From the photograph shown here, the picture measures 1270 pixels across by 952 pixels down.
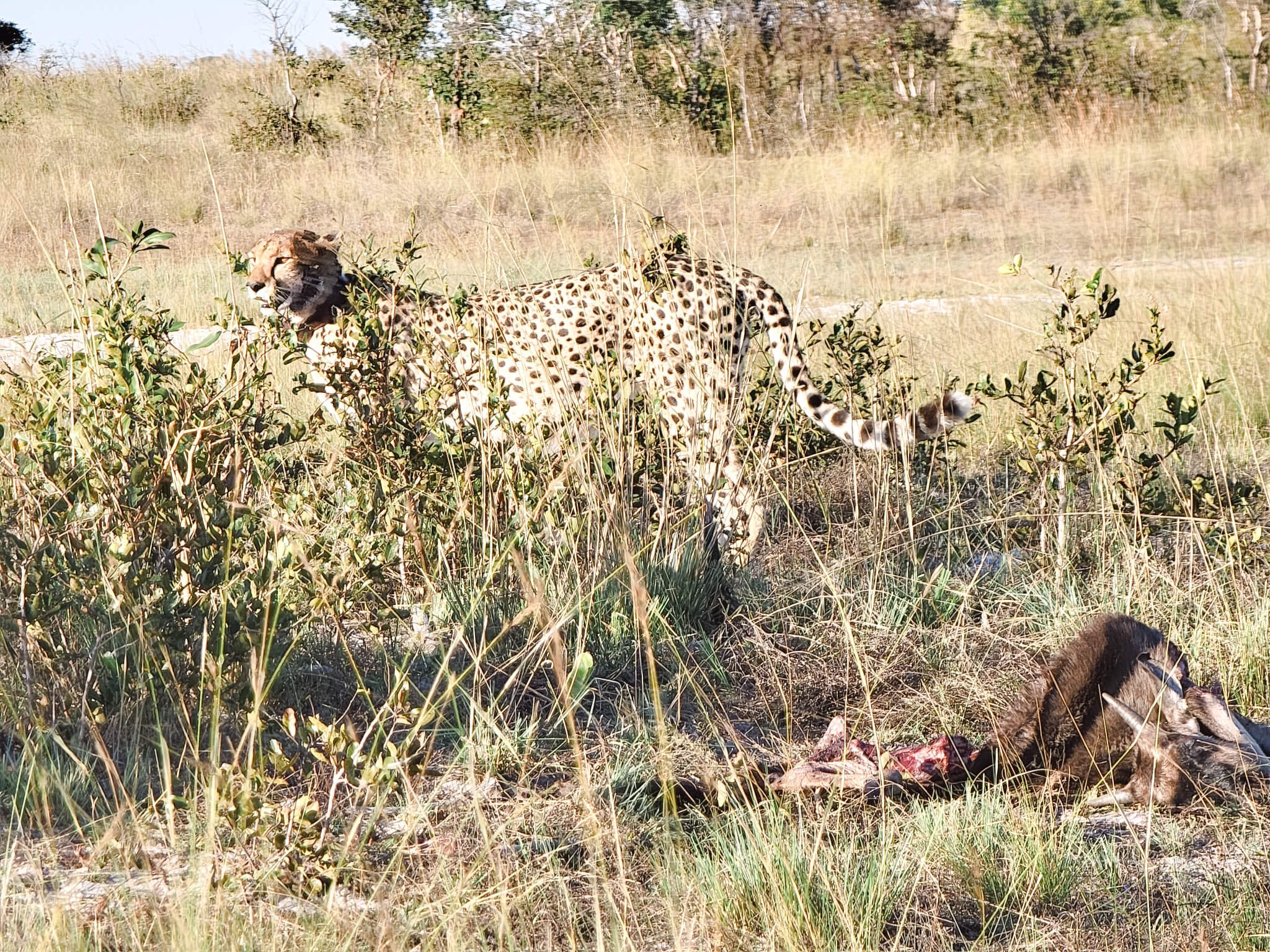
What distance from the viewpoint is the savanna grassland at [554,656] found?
173 cm

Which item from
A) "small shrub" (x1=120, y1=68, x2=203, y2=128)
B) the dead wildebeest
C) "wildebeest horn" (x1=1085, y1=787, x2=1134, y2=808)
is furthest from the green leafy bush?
"small shrub" (x1=120, y1=68, x2=203, y2=128)

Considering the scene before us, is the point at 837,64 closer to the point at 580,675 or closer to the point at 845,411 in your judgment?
the point at 845,411

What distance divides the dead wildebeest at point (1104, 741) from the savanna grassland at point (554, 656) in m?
0.06

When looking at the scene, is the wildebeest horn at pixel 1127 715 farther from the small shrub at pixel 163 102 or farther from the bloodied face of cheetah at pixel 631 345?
the small shrub at pixel 163 102

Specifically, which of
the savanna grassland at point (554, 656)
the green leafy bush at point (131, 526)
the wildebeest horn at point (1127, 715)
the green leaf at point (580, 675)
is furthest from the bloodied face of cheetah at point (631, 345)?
the wildebeest horn at point (1127, 715)

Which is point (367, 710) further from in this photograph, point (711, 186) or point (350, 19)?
point (350, 19)

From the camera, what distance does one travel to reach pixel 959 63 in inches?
564

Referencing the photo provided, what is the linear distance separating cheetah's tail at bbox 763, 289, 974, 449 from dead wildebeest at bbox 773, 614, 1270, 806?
3.52 feet

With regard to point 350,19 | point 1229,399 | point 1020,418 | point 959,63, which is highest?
point 350,19

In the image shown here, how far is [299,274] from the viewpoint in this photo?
4.37 m

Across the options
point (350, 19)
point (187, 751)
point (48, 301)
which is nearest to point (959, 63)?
point (350, 19)

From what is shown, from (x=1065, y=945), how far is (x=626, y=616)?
44.8 inches

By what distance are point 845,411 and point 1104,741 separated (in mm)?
1791

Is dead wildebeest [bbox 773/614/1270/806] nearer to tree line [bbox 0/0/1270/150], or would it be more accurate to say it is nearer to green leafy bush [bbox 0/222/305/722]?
green leafy bush [bbox 0/222/305/722]
